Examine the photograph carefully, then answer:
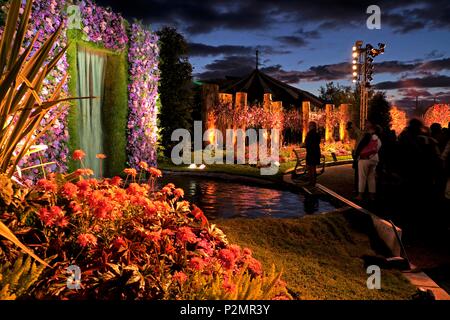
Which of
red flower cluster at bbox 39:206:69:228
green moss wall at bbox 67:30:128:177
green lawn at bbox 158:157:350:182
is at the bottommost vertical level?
green lawn at bbox 158:157:350:182

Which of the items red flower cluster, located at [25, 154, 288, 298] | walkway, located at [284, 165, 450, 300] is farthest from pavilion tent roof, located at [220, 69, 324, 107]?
red flower cluster, located at [25, 154, 288, 298]

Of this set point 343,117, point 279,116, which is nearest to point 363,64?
point 279,116

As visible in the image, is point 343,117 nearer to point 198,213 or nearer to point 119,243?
point 198,213

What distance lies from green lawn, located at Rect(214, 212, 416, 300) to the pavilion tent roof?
21.0 meters

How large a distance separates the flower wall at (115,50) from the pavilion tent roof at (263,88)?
1738 centimetres

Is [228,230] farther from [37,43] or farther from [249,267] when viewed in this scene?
[37,43]

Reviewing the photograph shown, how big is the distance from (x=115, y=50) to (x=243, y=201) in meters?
4.09

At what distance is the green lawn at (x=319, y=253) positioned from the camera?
528 centimetres

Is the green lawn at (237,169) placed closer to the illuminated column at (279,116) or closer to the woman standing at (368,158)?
the illuminated column at (279,116)

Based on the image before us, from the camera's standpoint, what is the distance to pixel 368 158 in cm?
1061

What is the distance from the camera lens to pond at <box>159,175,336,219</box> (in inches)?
363

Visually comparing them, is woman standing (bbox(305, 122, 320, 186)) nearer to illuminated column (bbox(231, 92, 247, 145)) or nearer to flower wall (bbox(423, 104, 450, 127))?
illuminated column (bbox(231, 92, 247, 145))

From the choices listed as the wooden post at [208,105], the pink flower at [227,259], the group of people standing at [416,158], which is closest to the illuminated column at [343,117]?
the wooden post at [208,105]
